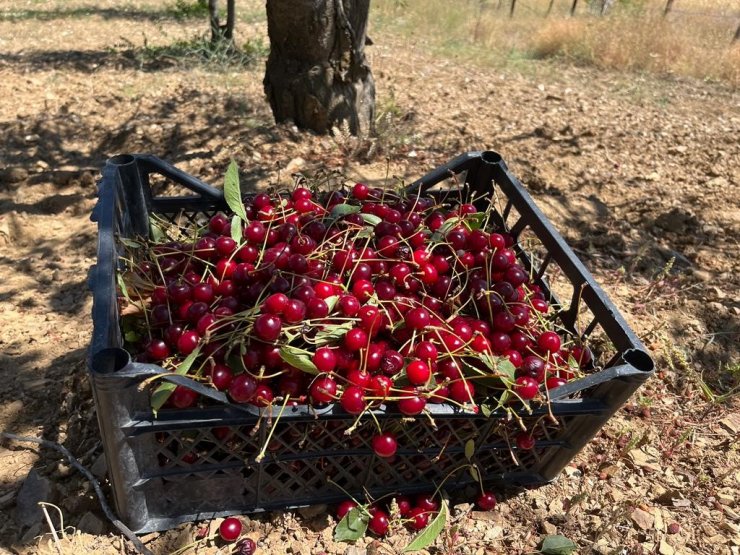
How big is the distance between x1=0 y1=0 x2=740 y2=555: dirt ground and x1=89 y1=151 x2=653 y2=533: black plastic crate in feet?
0.52

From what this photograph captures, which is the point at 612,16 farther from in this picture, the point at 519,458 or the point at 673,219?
the point at 519,458

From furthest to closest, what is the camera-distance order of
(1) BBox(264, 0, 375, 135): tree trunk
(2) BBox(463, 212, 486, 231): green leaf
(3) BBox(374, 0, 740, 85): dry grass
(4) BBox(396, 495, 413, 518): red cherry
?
(3) BBox(374, 0, 740, 85): dry grass
(1) BBox(264, 0, 375, 135): tree trunk
(2) BBox(463, 212, 486, 231): green leaf
(4) BBox(396, 495, 413, 518): red cherry

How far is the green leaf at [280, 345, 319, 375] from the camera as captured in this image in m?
1.42

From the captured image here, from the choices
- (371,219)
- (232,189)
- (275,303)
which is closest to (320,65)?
(232,189)

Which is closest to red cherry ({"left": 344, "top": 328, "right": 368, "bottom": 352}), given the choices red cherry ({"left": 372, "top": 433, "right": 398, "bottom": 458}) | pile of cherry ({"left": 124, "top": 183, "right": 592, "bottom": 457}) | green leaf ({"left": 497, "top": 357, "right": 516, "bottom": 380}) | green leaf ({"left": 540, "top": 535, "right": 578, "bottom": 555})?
pile of cherry ({"left": 124, "top": 183, "right": 592, "bottom": 457})

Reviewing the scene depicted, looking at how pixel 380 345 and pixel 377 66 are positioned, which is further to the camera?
pixel 377 66

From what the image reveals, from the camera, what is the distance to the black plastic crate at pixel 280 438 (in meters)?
1.37

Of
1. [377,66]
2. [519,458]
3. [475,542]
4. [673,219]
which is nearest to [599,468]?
[519,458]

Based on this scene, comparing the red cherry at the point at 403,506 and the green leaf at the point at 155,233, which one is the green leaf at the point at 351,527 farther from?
the green leaf at the point at 155,233

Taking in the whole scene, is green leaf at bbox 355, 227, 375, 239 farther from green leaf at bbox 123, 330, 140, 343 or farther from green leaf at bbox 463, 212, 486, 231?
green leaf at bbox 123, 330, 140, 343

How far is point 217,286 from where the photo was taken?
1.75 metres

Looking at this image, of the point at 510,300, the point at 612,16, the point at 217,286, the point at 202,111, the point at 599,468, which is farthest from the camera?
the point at 612,16

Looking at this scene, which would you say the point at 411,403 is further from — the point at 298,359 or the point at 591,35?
the point at 591,35

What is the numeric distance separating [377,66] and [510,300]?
16.8 feet
